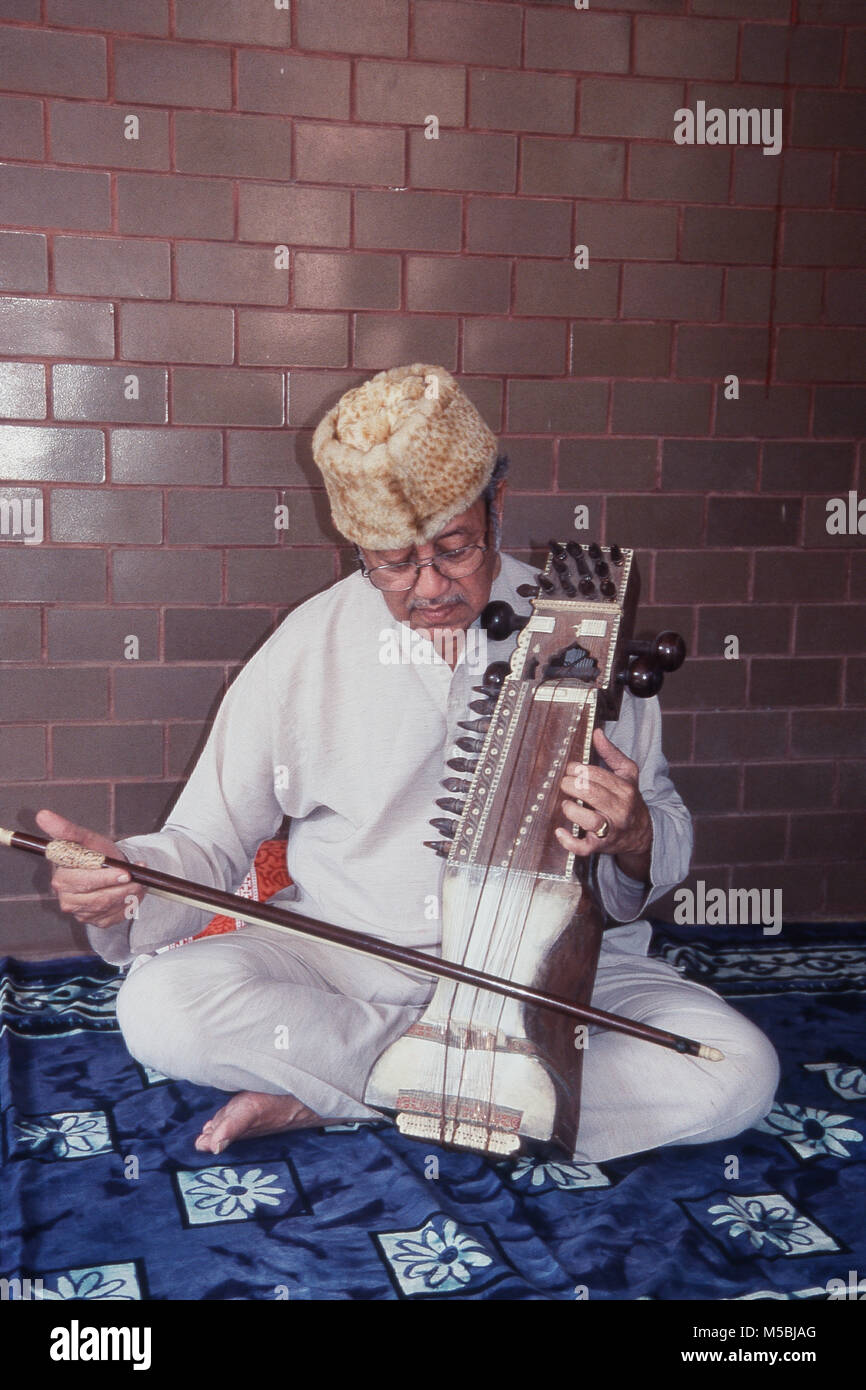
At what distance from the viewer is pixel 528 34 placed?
9.30 feet

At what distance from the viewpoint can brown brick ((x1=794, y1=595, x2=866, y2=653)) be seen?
3.16 m

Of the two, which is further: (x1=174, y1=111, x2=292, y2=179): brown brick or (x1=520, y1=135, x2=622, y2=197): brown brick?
(x1=520, y1=135, x2=622, y2=197): brown brick

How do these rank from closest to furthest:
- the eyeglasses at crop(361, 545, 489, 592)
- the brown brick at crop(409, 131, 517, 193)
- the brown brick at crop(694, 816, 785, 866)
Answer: the eyeglasses at crop(361, 545, 489, 592)
the brown brick at crop(409, 131, 517, 193)
the brown brick at crop(694, 816, 785, 866)

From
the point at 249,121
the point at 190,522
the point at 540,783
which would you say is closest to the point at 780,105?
the point at 249,121

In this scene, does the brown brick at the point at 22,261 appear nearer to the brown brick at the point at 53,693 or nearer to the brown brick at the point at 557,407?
the brown brick at the point at 53,693

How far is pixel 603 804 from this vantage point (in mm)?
1750

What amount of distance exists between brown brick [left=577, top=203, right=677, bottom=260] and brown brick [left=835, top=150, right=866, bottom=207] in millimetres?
435

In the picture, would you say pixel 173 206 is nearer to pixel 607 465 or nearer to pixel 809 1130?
pixel 607 465

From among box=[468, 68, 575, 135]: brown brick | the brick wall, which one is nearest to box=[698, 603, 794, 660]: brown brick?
the brick wall

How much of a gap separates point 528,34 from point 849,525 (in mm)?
1451

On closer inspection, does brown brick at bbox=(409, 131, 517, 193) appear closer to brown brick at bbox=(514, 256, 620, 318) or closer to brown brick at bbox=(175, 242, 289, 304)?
brown brick at bbox=(514, 256, 620, 318)

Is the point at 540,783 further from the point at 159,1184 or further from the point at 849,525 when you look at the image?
the point at 849,525

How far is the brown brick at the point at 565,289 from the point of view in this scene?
2.92 meters

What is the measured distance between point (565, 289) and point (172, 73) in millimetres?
1029
